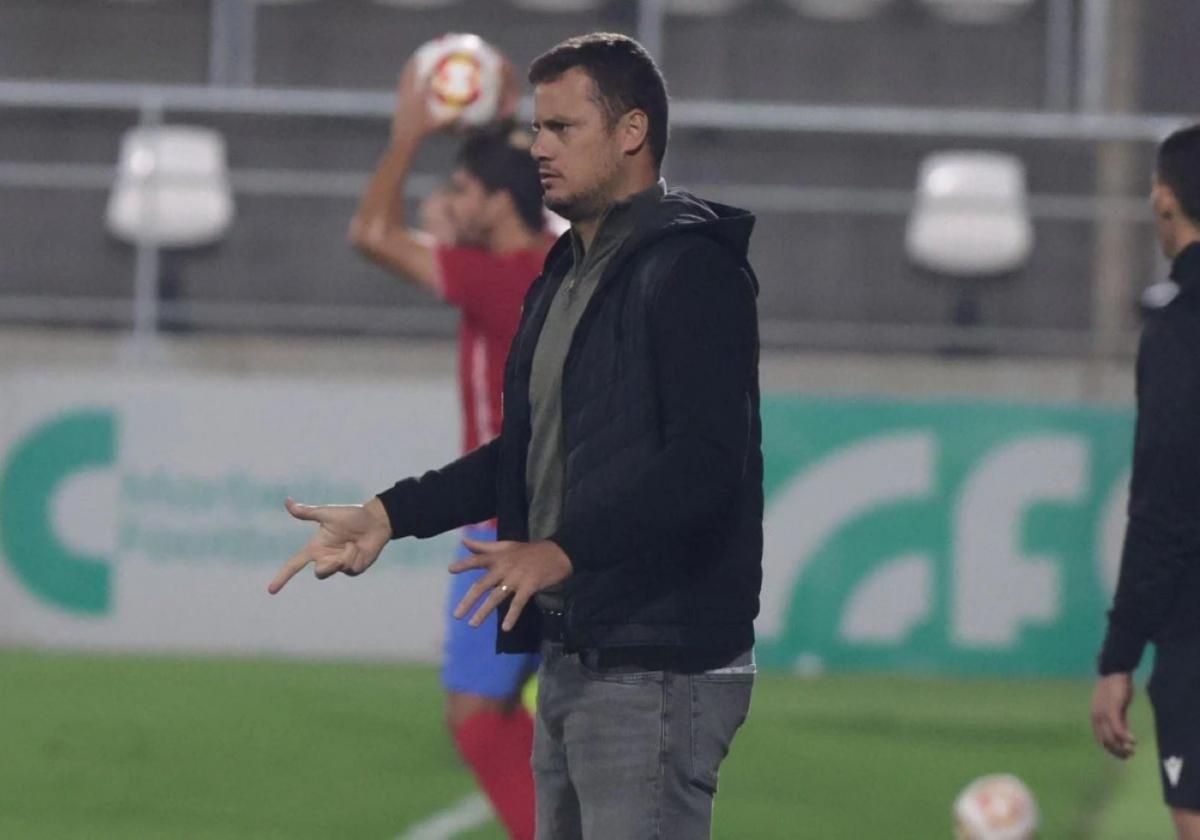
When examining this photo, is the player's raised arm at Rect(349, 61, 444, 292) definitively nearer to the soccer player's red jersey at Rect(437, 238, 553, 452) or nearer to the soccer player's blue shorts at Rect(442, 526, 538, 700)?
the soccer player's red jersey at Rect(437, 238, 553, 452)

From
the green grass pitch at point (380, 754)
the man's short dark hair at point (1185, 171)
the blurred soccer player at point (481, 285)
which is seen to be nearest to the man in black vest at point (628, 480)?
the man's short dark hair at point (1185, 171)

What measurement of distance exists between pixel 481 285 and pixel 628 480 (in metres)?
2.58

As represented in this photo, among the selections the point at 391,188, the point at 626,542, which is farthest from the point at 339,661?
the point at 626,542

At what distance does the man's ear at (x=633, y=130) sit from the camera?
13.4 ft

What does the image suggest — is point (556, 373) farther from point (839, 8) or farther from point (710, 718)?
point (839, 8)

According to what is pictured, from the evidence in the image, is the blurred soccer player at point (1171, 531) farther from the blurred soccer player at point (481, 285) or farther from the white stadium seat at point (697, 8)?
the white stadium seat at point (697, 8)

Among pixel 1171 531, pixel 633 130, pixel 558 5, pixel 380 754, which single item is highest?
pixel 558 5

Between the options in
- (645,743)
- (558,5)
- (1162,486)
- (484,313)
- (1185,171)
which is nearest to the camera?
(645,743)

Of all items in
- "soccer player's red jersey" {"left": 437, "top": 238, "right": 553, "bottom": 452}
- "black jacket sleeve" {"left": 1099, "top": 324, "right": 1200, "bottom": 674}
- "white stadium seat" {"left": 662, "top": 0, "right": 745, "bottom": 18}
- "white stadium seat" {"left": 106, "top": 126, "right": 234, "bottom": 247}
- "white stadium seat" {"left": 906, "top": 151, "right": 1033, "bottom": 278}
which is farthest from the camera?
"white stadium seat" {"left": 662, "top": 0, "right": 745, "bottom": 18}

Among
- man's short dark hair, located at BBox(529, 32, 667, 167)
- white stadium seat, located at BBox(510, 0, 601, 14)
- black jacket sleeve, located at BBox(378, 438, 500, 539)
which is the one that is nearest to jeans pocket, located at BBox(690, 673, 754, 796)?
black jacket sleeve, located at BBox(378, 438, 500, 539)

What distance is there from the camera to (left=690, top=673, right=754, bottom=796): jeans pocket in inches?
160

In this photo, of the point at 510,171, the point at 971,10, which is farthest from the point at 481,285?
the point at 971,10

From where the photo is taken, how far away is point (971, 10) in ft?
51.9

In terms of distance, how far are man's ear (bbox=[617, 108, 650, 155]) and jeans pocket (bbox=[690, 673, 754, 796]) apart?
3.01 feet
